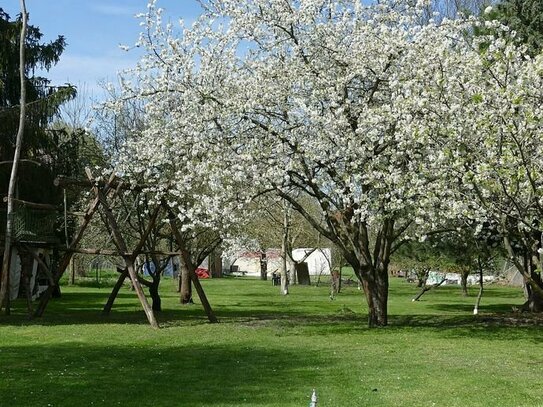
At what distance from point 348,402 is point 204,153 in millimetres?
9610

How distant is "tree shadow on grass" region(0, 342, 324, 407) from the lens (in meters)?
8.85

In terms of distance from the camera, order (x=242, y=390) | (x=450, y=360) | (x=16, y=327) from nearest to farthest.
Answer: (x=242, y=390) < (x=450, y=360) < (x=16, y=327)

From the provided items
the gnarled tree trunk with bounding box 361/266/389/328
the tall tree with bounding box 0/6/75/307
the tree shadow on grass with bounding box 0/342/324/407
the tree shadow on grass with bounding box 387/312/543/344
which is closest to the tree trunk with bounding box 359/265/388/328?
the gnarled tree trunk with bounding box 361/266/389/328

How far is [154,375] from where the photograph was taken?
35.2 feet

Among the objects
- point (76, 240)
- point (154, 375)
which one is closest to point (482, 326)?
point (76, 240)

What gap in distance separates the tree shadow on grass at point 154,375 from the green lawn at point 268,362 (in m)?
0.02

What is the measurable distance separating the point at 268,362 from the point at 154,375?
2.14m

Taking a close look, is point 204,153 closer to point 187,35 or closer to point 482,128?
point 187,35

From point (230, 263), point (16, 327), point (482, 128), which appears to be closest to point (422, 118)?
point (482, 128)

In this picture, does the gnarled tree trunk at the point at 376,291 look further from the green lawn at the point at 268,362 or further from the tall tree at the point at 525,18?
the tall tree at the point at 525,18

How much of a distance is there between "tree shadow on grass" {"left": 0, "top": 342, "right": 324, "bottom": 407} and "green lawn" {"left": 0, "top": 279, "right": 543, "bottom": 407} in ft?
0.05

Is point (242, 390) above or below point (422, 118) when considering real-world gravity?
below

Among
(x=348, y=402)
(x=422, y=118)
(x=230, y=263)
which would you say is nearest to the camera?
(x=348, y=402)

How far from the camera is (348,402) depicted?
28.5ft
